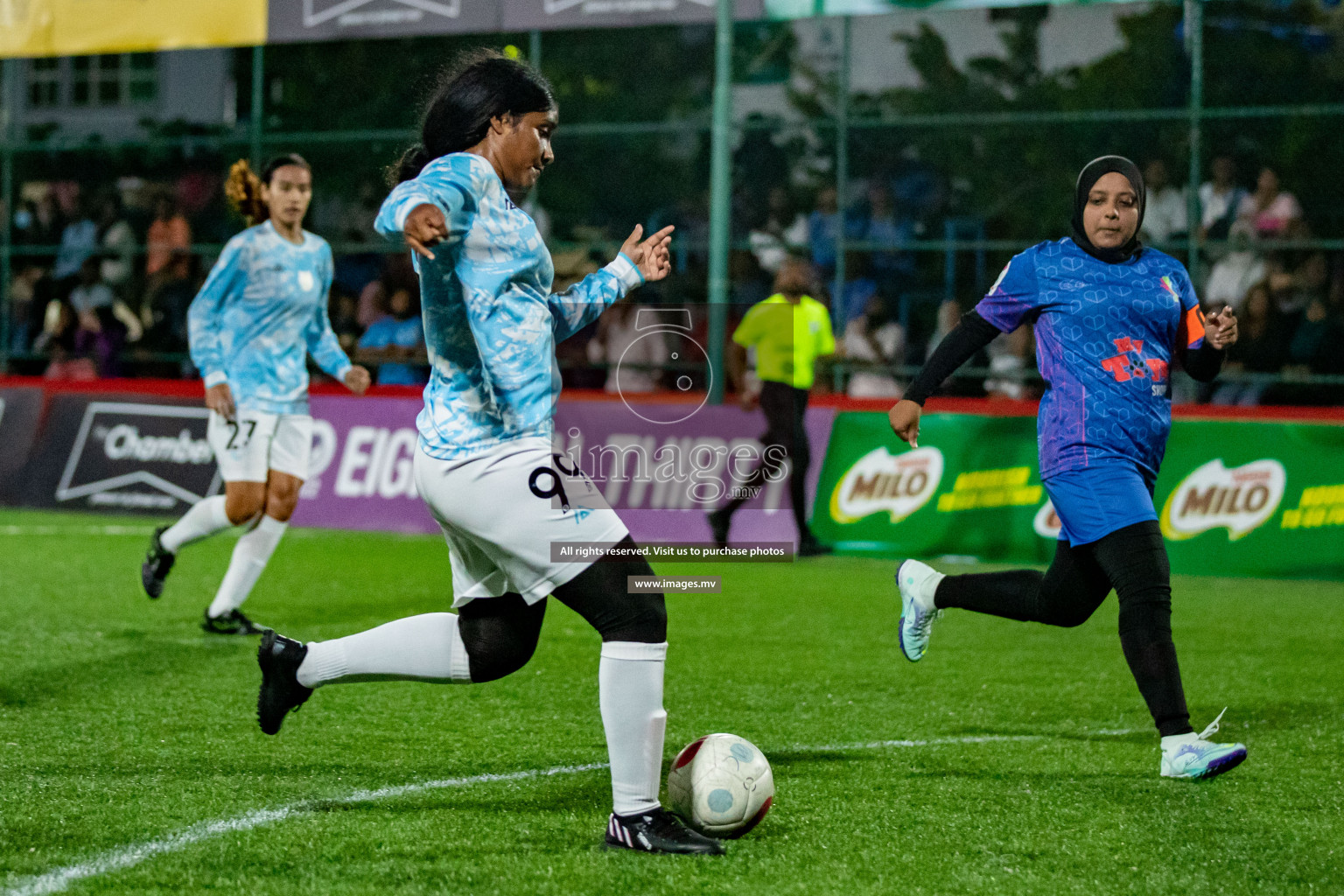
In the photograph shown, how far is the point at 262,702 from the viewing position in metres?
4.64

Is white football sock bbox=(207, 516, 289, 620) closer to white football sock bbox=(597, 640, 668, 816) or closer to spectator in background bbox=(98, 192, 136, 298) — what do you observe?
white football sock bbox=(597, 640, 668, 816)

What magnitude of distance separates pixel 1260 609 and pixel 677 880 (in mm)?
6523

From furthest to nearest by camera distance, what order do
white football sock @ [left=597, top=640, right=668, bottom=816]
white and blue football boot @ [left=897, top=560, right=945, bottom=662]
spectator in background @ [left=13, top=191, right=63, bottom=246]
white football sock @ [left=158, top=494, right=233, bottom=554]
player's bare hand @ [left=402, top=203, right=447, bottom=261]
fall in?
spectator in background @ [left=13, top=191, right=63, bottom=246], white football sock @ [left=158, top=494, right=233, bottom=554], white and blue football boot @ [left=897, top=560, right=945, bottom=662], white football sock @ [left=597, top=640, right=668, bottom=816], player's bare hand @ [left=402, top=203, right=447, bottom=261]

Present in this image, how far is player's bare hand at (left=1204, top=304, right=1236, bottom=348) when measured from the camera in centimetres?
519

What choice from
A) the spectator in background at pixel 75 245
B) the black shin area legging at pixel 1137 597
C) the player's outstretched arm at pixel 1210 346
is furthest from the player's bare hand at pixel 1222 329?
the spectator in background at pixel 75 245

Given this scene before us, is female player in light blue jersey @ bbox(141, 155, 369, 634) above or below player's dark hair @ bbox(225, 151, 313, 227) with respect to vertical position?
below

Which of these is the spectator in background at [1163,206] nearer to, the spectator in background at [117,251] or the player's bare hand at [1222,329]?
the player's bare hand at [1222,329]

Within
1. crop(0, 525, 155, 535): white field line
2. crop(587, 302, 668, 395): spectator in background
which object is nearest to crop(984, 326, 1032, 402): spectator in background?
crop(587, 302, 668, 395): spectator in background

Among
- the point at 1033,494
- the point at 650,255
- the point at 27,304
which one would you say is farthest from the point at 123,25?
the point at 650,255

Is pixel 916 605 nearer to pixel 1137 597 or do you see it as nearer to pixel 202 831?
pixel 1137 597

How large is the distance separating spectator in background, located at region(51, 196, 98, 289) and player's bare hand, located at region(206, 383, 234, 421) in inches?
435

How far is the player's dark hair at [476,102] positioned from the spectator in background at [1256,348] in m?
10.1

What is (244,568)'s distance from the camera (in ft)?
25.5

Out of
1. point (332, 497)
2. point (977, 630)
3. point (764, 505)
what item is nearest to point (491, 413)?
point (977, 630)
